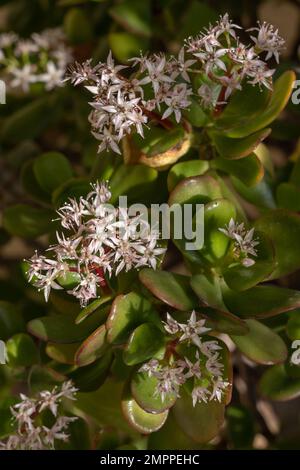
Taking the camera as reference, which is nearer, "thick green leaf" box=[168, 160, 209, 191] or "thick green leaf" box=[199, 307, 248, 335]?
"thick green leaf" box=[199, 307, 248, 335]

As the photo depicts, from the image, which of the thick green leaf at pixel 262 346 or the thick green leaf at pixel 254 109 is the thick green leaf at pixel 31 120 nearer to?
the thick green leaf at pixel 254 109

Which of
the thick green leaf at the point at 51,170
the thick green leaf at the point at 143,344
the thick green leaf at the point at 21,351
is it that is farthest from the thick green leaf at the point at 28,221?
the thick green leaf at the point at 143,344

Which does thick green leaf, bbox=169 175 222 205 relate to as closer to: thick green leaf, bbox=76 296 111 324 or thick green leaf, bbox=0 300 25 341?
thick green leaf, bbox=76 296 111 324

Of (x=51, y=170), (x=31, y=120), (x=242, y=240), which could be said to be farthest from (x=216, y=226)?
(x=31, y=120)

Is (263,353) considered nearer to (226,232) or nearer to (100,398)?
(226,232)

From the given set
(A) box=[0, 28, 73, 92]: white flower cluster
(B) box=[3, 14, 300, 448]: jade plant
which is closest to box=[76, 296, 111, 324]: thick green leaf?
(B) box=[3, 14, 300, 448]: jade plant

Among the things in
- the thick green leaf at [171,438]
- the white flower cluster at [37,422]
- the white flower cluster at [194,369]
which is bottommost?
the thick green leaf at [171,438]
